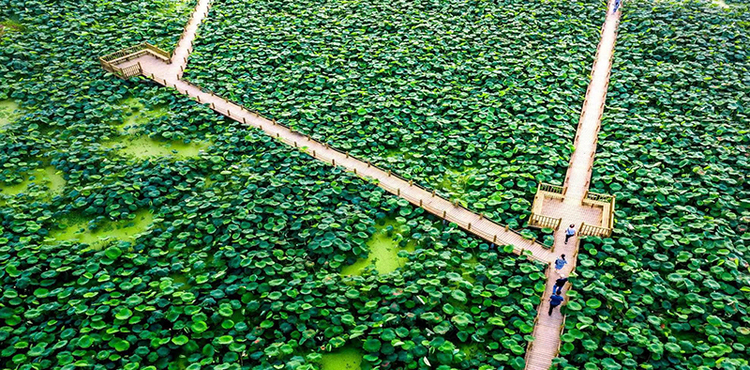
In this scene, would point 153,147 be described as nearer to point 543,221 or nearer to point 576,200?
point 543,221

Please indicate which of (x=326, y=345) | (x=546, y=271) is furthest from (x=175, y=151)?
(x=546, y=271)

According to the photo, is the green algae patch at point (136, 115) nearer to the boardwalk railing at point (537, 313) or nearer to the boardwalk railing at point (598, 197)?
the boardwalk railing at point (537, 313)

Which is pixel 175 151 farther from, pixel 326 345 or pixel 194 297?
pixel 326 345

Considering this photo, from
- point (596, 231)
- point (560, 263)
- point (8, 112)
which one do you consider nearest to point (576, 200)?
point (596, 231)

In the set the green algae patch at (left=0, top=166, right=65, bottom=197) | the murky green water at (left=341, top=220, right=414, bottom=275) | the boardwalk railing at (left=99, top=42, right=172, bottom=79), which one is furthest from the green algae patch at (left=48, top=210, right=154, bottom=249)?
the boardwalk railing at (left=99, top=42, right=172, bottom=79)

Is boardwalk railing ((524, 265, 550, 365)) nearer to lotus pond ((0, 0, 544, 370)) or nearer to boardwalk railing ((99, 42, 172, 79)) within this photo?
lotus pond ((0, 0, 544, 370))

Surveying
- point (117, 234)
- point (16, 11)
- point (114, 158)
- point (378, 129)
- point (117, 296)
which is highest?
point (16, 11)

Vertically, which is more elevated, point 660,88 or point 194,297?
point 660,88
